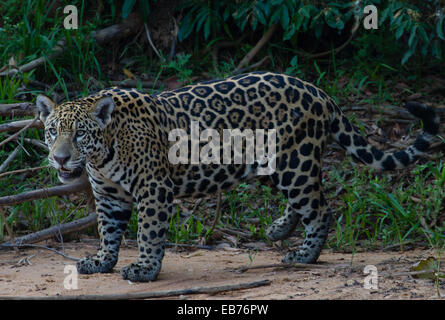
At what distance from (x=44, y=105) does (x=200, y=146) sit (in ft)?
4.61

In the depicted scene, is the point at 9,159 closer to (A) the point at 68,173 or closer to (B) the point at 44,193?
(B) the point at 44,193

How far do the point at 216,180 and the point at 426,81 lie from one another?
4689mm

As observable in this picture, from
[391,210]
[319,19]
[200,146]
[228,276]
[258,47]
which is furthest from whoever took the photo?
[258,47]

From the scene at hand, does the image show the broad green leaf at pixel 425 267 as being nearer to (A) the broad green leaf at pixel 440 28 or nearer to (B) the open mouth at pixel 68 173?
(B) the open mouth at pixel 68 173

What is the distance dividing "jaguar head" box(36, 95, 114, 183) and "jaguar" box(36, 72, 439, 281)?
0.04ft

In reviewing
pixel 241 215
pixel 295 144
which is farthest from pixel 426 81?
pixel 295 144

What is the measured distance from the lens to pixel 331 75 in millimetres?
9930

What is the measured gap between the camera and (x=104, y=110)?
556cm

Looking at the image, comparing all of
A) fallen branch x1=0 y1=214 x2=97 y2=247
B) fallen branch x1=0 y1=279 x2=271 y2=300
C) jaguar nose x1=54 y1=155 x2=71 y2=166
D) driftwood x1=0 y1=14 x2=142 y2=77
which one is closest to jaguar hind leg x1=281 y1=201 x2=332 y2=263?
fallen branch x1=0 y1=279 x2=271 y2=300

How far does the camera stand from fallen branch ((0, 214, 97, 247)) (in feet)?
23.3

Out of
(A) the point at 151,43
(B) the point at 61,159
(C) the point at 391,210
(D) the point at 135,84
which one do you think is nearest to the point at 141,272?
(B) the point at 61,159

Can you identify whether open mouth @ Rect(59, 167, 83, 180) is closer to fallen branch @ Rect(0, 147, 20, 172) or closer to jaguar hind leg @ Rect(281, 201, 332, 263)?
→ jaguar hind leg @ Rect(281, 201, 332, 263)

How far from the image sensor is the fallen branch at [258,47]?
9812 millimetres

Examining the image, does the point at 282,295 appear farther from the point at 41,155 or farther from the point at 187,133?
the point at 41,155
